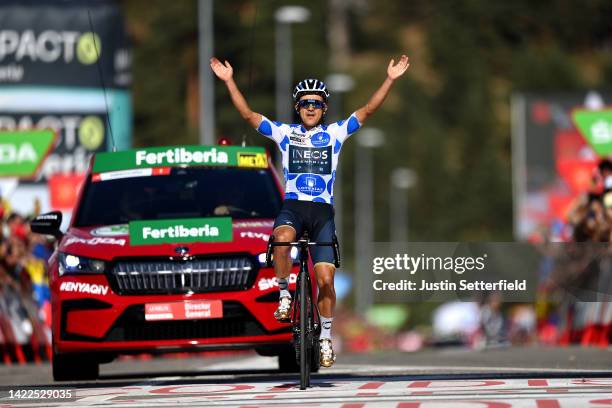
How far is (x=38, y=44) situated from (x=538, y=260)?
17.1 meters


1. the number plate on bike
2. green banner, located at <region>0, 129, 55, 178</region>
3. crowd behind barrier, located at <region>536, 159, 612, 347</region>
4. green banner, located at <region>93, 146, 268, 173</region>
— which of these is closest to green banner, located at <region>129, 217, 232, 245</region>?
the number plate on bike

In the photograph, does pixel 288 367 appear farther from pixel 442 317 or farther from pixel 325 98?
pixel 442 317

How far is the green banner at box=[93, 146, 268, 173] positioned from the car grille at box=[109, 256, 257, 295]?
5.06ft

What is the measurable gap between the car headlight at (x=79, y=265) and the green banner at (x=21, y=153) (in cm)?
1363

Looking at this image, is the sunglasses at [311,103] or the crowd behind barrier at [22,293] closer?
the sunglasses at [311,103]

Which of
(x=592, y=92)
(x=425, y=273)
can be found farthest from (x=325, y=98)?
(x=592, y=92)

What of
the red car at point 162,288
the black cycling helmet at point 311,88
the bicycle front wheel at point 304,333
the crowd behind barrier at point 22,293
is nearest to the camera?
the bicycle front wheel at point 304,333

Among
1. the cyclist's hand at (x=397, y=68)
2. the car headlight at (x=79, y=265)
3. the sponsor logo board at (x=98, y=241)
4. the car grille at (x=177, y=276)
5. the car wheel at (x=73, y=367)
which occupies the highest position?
Result: the cyclist's hand at (x=397, y=68)

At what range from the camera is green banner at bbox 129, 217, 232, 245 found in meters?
15.3

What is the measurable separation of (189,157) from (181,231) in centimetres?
132

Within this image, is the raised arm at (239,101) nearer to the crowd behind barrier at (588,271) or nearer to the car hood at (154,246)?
the car hood at (154,246)

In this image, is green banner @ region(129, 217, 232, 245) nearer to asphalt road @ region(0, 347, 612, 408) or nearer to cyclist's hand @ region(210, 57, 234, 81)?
asphalt road @ region(0, 347, 612, 408)

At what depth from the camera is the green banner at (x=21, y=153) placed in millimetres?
29000

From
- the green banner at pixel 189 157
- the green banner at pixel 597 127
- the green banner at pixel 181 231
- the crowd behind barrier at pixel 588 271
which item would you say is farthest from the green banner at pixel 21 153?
the green banner at pixel 181 231
